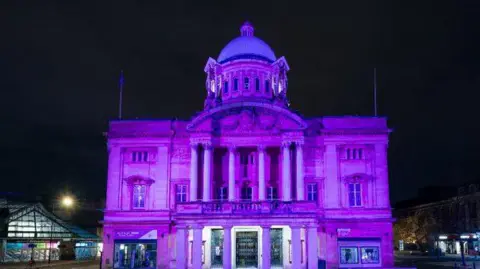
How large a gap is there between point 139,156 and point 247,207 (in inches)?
703

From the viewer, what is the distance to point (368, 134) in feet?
217

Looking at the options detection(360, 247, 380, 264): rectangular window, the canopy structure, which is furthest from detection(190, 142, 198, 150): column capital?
the canopy structure

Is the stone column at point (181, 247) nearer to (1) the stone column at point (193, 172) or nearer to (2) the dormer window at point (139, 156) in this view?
(1) the stone column at point (193, 172)

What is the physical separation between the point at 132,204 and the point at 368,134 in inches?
1154

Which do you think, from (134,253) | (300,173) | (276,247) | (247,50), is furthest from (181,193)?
(247,50)

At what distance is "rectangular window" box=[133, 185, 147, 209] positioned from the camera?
66562mm

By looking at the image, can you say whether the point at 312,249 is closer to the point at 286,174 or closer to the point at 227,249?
the point at 227,249

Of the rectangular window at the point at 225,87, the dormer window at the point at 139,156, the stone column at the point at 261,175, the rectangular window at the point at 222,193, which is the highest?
the rectangular window at the point at 225,87

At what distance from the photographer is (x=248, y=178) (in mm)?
66438

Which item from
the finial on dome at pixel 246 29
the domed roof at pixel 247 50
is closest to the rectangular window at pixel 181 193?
the domed roof at pixel 247 50

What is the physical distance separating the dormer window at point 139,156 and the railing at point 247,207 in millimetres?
12750

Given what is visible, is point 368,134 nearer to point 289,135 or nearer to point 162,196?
point 289,135

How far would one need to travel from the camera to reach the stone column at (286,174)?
63250mm

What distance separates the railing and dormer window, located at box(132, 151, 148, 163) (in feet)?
41.8
